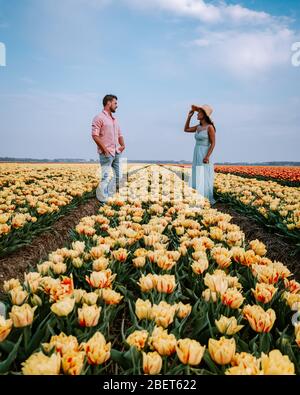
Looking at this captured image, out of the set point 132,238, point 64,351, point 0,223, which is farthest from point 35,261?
point 64,351

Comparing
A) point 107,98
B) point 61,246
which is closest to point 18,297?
point 61,246

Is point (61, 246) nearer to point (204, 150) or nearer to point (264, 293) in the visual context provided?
point (264, 293)

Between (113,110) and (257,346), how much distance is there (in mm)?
6274

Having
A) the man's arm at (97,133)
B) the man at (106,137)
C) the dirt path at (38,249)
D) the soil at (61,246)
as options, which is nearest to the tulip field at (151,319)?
the dirt path at (38,249)

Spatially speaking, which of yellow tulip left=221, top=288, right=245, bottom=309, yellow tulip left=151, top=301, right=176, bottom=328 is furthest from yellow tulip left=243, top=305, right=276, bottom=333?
yellow tulip left=151, top=301, right=176, bottom=328

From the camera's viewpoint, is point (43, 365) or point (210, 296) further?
point (210, 296)

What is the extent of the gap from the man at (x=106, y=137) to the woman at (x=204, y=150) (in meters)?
1.89

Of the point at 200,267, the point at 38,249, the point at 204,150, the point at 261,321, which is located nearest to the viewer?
the point at 261,321

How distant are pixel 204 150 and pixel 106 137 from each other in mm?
2347

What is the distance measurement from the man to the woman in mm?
1895

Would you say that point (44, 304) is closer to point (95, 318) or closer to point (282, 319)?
point (95, 318)

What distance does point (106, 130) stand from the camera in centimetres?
681

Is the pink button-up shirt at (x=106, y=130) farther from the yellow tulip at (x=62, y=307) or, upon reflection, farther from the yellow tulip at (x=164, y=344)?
the yellow tulip at (x=164, y=344)

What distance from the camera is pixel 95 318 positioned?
147cm
